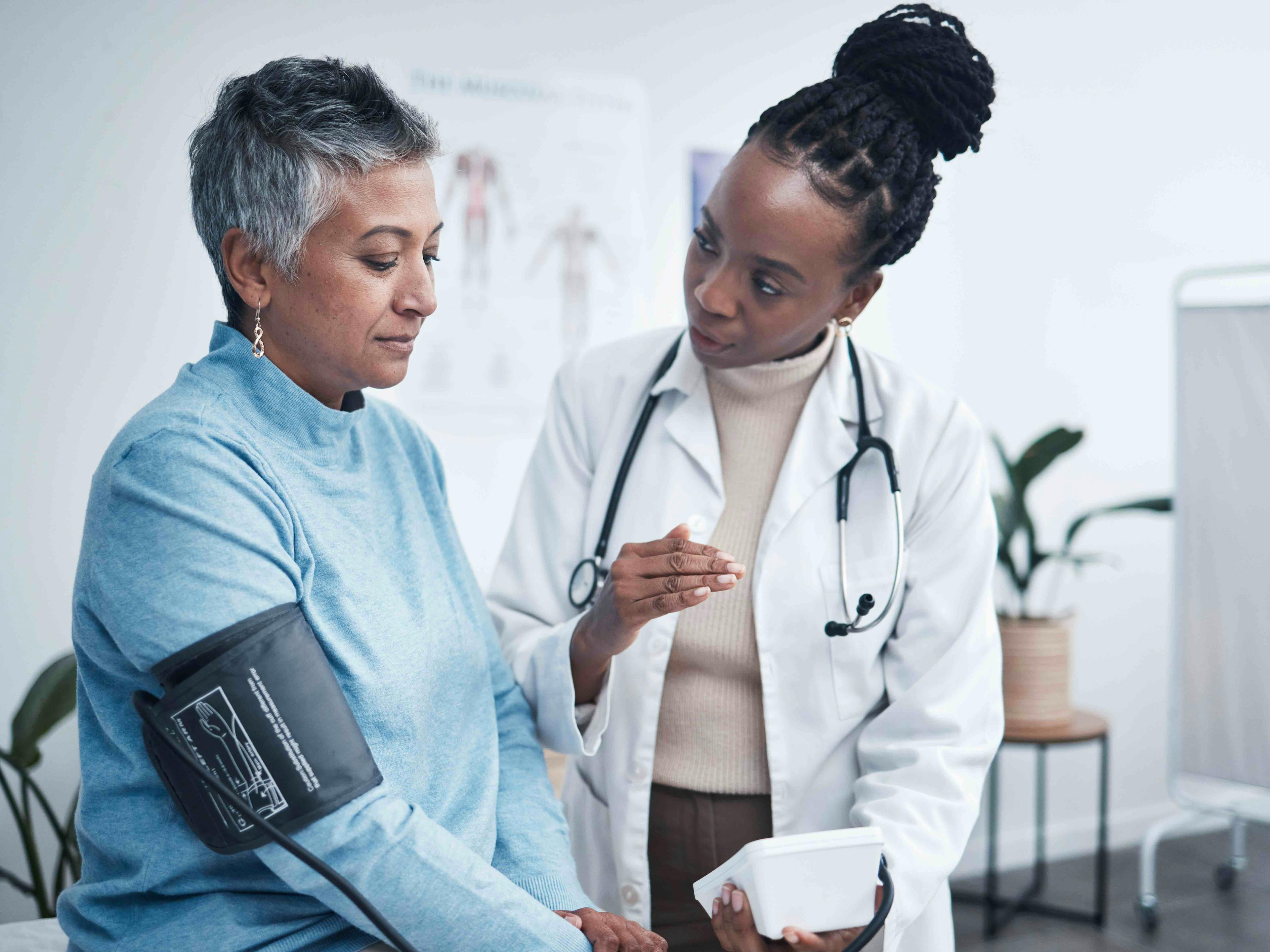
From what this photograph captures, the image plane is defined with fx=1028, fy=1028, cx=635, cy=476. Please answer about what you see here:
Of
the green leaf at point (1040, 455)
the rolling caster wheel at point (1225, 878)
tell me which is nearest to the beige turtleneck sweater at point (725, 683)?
the green leaf at point (1040, 455)

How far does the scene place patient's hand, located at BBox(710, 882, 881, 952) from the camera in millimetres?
966

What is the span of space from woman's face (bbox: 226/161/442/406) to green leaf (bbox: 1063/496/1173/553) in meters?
2.29

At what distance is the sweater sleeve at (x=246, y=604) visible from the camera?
83 cm

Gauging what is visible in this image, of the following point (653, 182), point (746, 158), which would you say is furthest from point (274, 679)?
point (653, 182)

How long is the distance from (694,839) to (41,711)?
4.46 ft

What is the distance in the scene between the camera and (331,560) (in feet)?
3.19

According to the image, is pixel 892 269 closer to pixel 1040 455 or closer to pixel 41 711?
pixel 1040 455

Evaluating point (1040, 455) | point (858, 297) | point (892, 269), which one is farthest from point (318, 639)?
point (892, 269)

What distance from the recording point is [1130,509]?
2805 mm

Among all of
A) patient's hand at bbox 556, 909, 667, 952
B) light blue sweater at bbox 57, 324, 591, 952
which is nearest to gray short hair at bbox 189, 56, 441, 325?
light blue sweater at bbox 57, 324, 591, 952

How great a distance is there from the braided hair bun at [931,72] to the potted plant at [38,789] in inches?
70.5

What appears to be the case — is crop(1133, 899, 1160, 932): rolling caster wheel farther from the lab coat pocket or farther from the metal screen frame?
the lab coat pocket

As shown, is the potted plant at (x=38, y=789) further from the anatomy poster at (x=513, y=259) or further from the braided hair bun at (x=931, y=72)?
the braided hair bun at (x=931, y=72)

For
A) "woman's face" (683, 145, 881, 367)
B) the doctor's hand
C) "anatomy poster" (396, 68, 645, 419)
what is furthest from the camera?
"anatomy poster" (396, 68, 645, 419)
